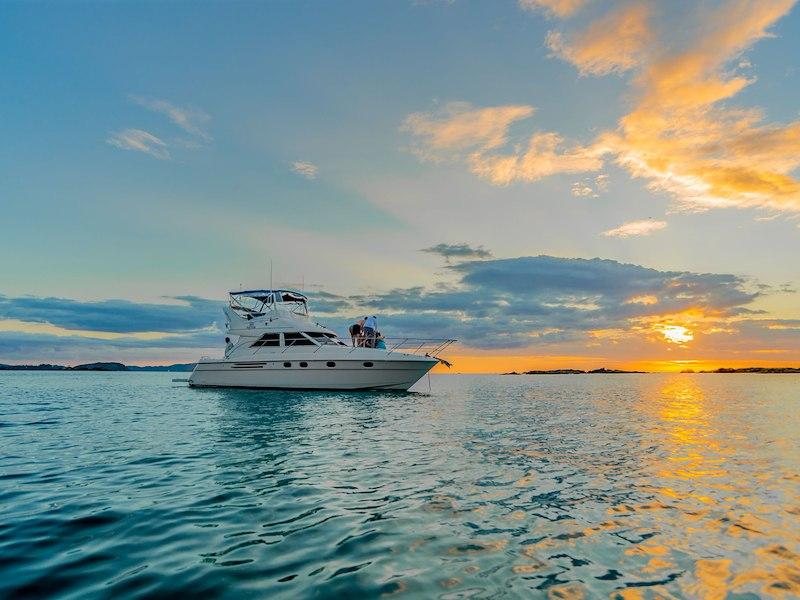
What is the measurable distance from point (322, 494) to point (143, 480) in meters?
3.45

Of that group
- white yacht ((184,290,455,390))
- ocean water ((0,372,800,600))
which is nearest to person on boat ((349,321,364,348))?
Result: white yacht ((184,290,455,390))

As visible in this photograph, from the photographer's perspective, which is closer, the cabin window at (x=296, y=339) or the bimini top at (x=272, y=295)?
the cabin window at (x=296, y=339)

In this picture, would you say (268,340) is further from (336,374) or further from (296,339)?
(336,374)

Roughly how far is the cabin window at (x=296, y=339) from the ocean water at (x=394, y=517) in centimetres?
1762

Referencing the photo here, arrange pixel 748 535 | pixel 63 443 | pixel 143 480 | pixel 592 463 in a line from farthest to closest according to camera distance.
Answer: pixel 63 443 → pixel 592 463 → pixel 143 480 → pixel 748 535

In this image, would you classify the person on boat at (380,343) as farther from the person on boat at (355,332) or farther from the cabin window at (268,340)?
the cabin window at (268,340)

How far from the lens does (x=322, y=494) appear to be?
7211 mm

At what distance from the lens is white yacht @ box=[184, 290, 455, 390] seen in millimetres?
29328

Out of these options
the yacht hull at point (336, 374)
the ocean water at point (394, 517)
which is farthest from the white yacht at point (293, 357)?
the ocean water at point (394, 517)

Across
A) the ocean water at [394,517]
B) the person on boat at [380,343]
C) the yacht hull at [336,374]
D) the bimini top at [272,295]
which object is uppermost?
the bimini top at [272,295]

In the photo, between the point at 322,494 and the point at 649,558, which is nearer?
the point at 649,558

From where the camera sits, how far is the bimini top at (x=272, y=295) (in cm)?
3406

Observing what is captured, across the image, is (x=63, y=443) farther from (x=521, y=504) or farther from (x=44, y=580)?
(x=521, y=504)

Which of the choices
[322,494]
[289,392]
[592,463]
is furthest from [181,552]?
Result: [289,392]
